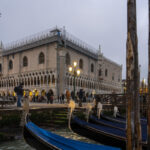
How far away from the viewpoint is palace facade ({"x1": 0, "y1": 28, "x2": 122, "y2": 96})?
2798 cm

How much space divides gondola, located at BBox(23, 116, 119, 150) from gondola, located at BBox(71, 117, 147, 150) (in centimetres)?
141

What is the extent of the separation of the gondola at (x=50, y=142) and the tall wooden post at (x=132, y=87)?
0.67 metres

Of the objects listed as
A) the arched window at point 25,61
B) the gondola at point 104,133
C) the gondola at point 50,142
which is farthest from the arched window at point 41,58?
the gondola at point 50,142

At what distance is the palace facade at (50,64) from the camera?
91.8 feet

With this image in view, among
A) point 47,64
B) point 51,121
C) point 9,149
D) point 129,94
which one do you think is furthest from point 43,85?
point 129,94

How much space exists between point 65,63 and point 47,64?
2.71m

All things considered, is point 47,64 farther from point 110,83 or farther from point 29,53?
point 110,83

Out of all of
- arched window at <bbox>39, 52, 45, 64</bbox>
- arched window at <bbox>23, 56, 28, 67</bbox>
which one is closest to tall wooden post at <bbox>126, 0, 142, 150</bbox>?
arched window at <bbox>39, 52, 45, 64</bbox>

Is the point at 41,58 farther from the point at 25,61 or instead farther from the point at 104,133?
the point at 104,133

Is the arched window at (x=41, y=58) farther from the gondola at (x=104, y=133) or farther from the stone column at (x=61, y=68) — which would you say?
the gondola at (x=104, y=133)

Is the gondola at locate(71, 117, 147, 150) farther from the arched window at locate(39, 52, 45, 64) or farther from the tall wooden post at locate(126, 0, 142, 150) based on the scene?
the arched window at locate(39, 52, 45, 64)

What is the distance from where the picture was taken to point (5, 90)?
1373 inches

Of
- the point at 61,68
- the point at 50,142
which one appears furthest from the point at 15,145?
the point at 61,68

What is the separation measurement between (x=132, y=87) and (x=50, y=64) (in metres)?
25.1
